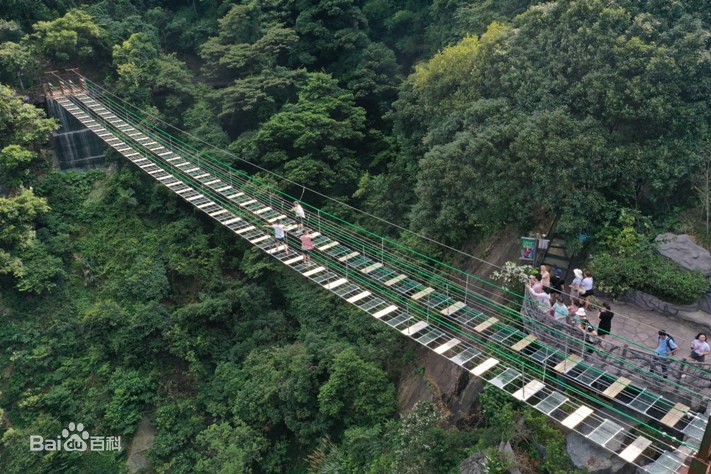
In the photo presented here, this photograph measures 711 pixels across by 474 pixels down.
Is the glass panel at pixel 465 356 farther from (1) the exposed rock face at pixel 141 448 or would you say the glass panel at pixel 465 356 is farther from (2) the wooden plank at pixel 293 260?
(1) the exposed rock face at pixel 141 448

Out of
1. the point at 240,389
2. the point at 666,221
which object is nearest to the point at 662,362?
the point at 666,221

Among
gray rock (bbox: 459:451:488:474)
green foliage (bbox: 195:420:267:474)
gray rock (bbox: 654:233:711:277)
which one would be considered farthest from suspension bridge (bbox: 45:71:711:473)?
green foliage (bbox: 195:420:267:474)

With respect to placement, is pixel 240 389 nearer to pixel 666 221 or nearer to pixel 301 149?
pixel 301 149

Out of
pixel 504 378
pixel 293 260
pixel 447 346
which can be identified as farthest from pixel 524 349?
pixel 293 260

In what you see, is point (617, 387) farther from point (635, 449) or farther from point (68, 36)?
point (68, 36)

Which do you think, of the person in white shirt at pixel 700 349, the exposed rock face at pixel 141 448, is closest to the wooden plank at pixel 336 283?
the person in white shirt at pixel 700 349
